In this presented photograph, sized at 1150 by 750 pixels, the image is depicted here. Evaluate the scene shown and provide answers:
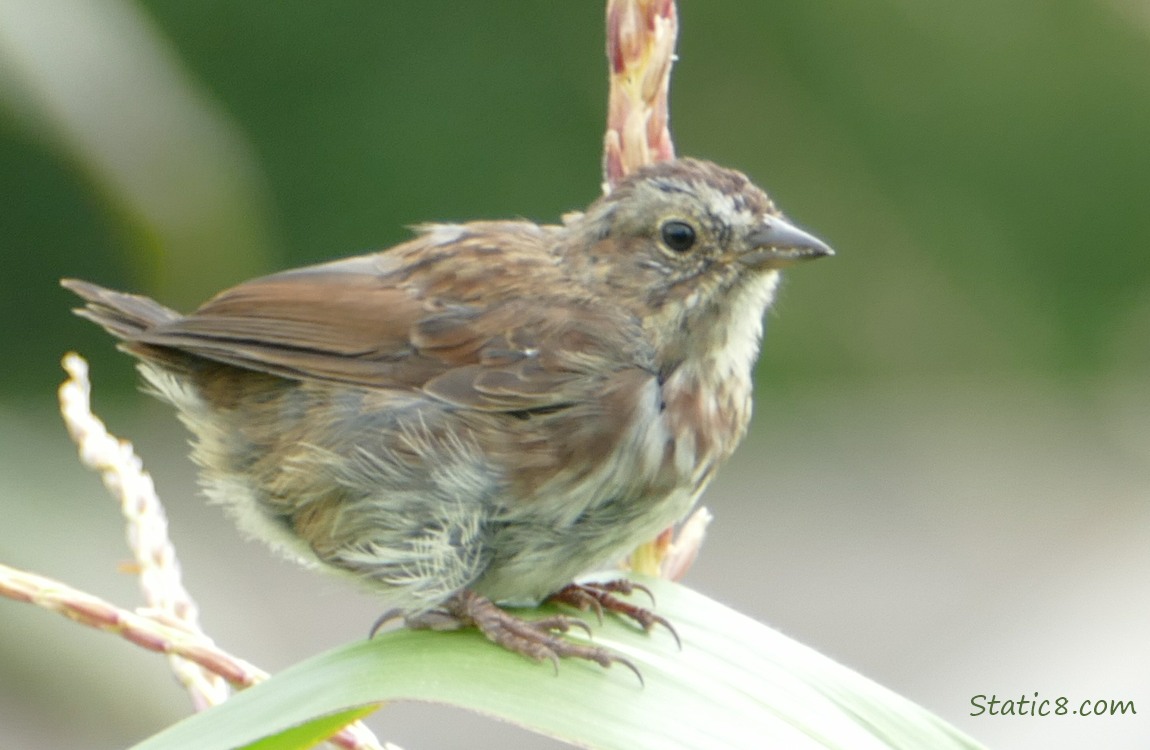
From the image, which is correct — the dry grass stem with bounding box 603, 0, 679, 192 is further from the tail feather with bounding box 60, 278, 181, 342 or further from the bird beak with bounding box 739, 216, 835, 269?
the tail feather with bounding box 60, 278, 181, 342

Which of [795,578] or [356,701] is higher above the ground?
[795,578]

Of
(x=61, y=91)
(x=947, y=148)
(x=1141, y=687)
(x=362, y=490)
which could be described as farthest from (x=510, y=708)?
(x=947, y=148)

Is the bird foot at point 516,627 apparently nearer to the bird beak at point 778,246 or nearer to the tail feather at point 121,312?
the bird beak at point 778,246

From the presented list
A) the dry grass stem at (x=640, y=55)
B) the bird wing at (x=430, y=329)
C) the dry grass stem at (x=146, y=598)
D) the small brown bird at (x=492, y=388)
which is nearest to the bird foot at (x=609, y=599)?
the small brown bird at (x=492, y=388)

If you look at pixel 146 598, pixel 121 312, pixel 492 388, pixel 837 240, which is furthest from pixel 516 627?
pixel 837 240

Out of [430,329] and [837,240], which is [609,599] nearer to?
[430,329]

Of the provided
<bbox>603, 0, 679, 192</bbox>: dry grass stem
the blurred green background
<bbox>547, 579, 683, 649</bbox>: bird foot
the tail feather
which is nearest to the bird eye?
<bbox>603, 0, 679, 192</bbox>: dry grass stem

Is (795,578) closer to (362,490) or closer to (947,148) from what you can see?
(947,148)
